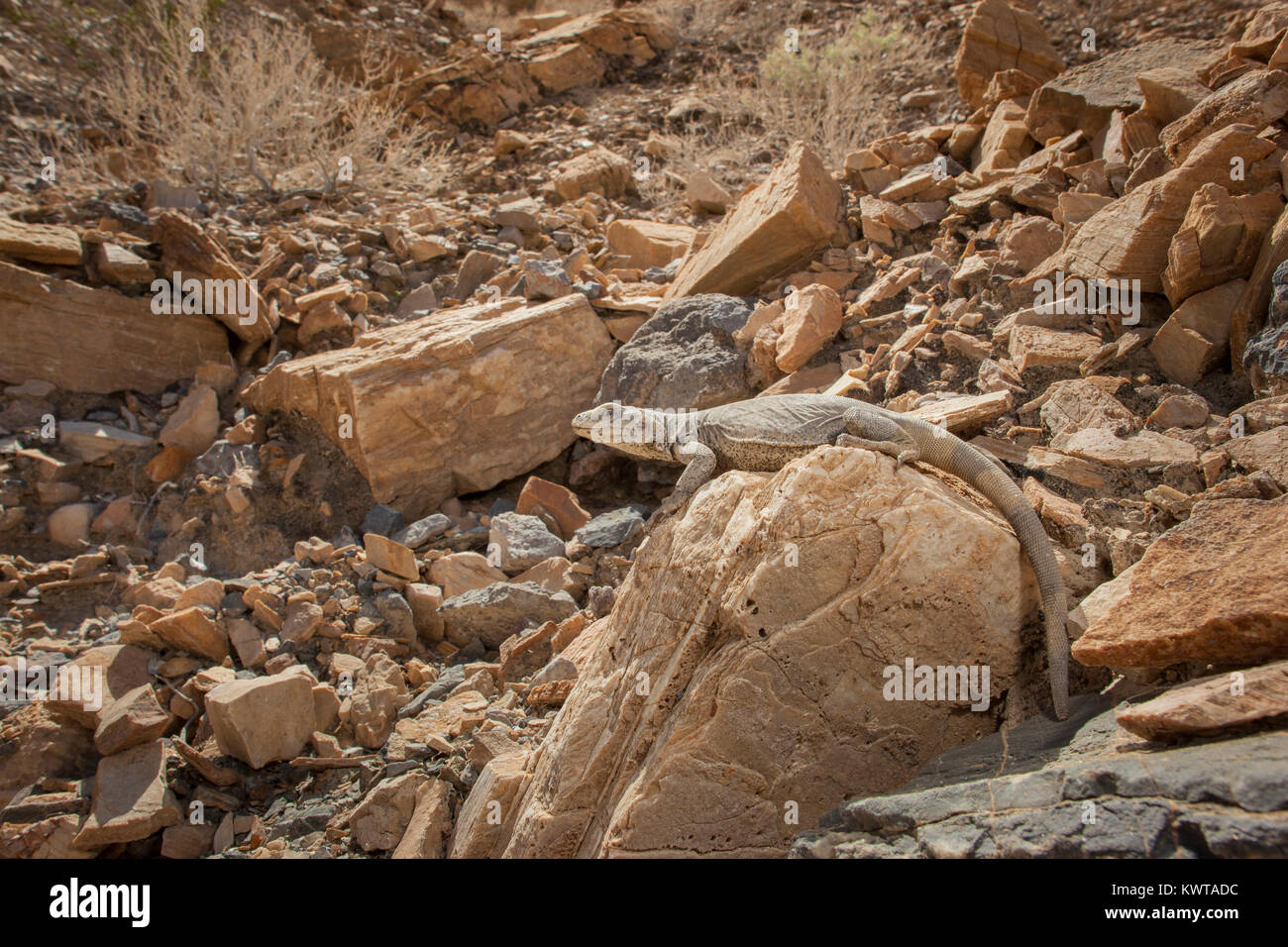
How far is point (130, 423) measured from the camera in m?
7.82

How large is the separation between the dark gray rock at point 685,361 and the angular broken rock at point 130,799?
4.38m

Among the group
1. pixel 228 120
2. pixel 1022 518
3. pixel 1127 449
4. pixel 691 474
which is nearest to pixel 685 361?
pixel 691 474

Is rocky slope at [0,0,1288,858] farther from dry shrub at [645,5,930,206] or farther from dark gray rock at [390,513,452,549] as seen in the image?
dry shrub at [645,5,930,206]

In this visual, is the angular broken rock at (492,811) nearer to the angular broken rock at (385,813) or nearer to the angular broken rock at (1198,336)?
the angular broken rock at (385,813)

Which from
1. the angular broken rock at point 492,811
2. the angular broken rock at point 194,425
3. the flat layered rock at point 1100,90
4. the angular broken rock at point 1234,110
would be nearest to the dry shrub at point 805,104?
the flat layered rock at point 1100,90

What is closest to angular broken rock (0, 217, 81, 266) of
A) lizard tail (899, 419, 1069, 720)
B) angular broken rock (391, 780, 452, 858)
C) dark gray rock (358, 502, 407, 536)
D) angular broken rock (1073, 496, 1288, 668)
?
dark gray rock (358, 502, 407, 536)

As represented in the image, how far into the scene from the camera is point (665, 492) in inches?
288

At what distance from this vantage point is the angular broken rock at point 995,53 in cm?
933

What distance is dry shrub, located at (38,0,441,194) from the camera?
10.4 meters

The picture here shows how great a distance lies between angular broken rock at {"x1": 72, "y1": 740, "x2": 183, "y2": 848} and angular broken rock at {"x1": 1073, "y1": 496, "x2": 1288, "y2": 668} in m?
4.96

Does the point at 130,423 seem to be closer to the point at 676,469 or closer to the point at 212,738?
the point at 212,738

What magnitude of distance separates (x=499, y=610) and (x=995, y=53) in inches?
331

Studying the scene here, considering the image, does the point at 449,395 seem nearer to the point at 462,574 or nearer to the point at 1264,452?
the point at 462,574

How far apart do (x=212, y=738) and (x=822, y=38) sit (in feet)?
44.0
